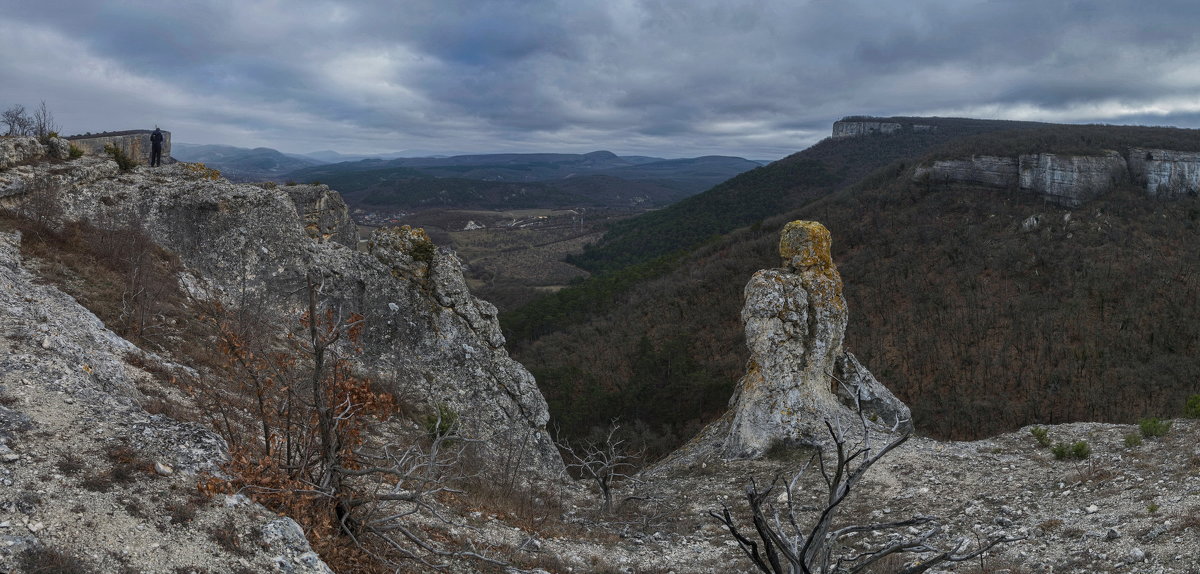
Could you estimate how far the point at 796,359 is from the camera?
47.5 ft

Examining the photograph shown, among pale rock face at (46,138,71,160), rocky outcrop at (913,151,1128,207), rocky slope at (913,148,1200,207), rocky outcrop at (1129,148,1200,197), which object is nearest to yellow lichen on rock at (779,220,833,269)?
pale rock face at (46,138,71,160)

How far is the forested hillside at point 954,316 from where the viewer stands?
2891 centimetres

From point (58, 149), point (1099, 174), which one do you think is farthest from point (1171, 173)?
point (58, 149)

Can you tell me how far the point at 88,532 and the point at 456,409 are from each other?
7932 millimetres

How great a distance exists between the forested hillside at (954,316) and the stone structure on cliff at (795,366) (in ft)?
40.4

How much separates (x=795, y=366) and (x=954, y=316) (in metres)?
29.9

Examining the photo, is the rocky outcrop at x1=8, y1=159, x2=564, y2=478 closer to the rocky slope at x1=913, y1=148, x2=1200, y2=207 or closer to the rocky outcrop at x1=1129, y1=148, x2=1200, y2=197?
the rocky slope at x1=913, y1=148, x2=1200, y2=207

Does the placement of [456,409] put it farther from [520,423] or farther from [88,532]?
[88,532]

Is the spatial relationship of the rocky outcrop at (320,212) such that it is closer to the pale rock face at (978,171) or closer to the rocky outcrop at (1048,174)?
the rocky outcrop at (1048,174)

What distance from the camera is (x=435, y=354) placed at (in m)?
13.1

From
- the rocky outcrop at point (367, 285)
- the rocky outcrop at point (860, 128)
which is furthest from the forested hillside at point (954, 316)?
the rocky outcrop at point (860, 128)

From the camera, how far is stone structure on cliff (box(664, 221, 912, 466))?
45.4ft

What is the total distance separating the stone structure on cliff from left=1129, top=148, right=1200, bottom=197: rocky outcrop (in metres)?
53.5

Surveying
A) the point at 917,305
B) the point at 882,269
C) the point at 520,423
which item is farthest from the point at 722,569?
the point at 882,269
